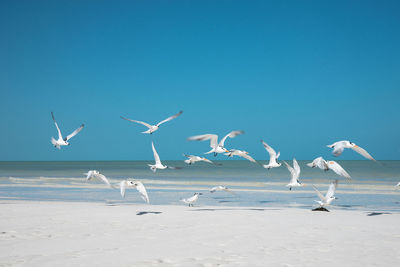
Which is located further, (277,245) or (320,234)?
(320,234)

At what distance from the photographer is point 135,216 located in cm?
1170

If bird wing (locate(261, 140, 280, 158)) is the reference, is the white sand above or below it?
below

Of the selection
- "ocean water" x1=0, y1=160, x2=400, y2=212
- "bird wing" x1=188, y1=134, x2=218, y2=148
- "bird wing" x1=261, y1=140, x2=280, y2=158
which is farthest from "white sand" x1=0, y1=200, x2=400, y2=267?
"ocean water" x1=0, y1=160, x2=400, y2=212

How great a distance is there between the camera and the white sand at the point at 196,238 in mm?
6531

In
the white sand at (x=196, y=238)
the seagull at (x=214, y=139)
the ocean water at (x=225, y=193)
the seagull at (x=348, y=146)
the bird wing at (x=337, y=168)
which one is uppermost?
the seagull at (x=214, y=139)

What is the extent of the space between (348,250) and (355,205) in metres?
9.96

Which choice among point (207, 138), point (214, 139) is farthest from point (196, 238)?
point (214, 139)

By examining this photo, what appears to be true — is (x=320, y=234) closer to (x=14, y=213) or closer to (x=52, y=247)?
(x=52, y=247)

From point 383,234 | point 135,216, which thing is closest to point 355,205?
point 383,234

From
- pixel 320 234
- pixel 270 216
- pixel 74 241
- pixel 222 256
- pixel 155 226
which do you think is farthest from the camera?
pixel 270 216

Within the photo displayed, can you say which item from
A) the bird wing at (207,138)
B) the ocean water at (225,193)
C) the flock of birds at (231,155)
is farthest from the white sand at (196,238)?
the ocean water at (225,193)

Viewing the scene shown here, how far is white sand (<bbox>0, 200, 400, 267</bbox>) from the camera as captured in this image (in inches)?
257

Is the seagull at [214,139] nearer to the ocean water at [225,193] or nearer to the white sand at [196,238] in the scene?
the white sand at [196,238]

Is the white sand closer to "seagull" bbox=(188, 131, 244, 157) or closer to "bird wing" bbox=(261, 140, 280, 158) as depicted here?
"seagull" bbox=(188, 131, 244, 157)
